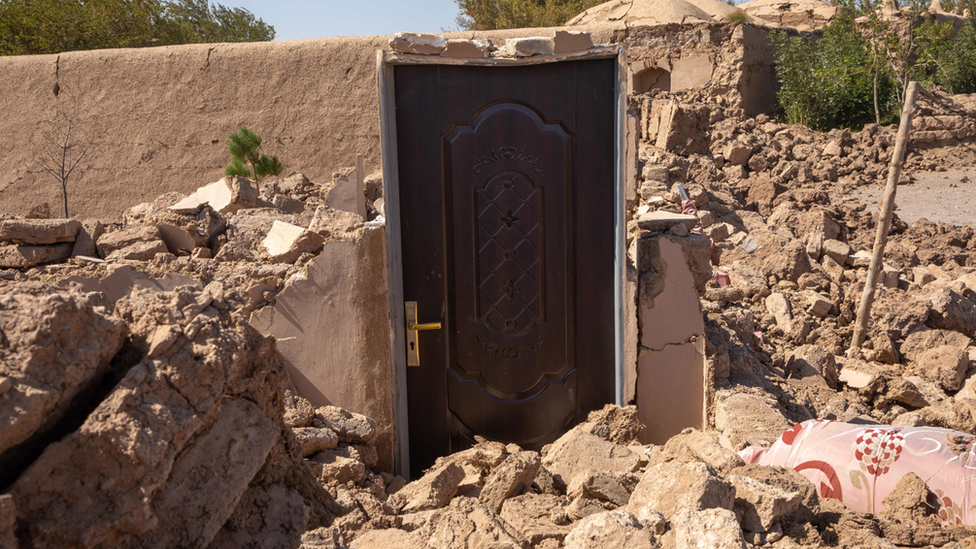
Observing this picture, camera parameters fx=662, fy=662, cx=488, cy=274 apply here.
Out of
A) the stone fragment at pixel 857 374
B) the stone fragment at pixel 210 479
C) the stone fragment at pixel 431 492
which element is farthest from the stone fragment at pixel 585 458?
the stone fragment at pixel 857 374

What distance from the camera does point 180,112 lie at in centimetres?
812

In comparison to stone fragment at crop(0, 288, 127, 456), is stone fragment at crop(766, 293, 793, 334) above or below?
below

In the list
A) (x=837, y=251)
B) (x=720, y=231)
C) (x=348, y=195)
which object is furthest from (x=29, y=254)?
(x=837, y=251)

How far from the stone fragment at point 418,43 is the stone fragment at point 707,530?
2079 mm

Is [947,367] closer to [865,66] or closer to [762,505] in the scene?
[762,505]

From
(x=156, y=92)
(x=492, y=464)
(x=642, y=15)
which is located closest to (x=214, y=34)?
(x=156, y=92)

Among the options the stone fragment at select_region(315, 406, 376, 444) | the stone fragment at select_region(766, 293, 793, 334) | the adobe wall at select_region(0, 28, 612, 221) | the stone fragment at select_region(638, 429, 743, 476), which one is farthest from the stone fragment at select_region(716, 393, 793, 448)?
the adobe wall at select_region(0, 28, 612, 221)

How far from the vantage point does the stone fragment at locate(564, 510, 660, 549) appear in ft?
5.32

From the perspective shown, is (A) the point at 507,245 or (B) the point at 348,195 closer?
(A) the point at 507,245

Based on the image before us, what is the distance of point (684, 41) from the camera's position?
9.91 meters

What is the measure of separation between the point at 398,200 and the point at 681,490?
1.71 metres

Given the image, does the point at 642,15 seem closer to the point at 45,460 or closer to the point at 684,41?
the point at 684,41

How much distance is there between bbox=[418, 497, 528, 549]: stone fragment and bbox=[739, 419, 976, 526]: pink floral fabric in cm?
131

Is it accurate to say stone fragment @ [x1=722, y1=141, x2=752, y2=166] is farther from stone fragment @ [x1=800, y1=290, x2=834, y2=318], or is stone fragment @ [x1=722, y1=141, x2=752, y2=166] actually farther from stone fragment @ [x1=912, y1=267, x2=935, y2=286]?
stone fragment @ [x1=800, y1=290, x2=834, y2=318]
